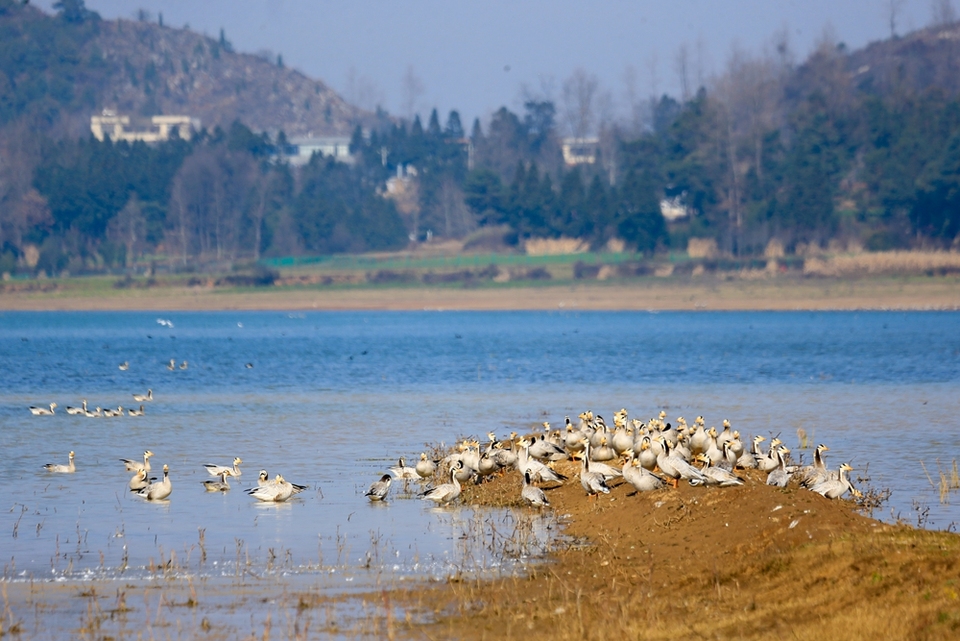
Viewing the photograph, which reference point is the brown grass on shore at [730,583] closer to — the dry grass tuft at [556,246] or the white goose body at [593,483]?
the white goose body at [593,483]

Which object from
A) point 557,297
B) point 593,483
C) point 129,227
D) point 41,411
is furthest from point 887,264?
point 593,483

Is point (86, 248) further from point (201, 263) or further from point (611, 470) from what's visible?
point (611, 470)

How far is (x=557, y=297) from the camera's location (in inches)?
4218

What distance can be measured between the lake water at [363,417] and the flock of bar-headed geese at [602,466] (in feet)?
1.31

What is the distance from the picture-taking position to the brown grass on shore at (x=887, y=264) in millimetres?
97500

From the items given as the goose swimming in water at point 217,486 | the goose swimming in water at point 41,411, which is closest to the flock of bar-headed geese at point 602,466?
the goose swimming in water at point 217,486

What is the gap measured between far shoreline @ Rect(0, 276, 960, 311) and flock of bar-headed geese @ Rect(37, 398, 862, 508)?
7726 centimetres

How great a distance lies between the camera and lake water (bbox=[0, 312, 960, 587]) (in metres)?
15.6

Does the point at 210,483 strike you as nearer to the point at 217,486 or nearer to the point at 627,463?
the point at 217,486

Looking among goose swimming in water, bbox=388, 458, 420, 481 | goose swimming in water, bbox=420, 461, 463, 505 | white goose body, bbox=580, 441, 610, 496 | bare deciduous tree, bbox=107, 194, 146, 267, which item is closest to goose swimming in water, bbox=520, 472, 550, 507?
white goose body, bbox=580, 441, 610, 496

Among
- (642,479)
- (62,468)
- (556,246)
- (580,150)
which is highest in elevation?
(580,150)

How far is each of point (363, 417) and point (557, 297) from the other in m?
76.2

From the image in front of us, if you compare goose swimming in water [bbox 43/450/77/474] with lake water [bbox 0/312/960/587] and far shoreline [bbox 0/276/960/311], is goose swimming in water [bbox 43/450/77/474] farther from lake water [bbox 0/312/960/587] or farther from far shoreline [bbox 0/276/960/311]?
far shoreline [bbox 0/276/960/311]

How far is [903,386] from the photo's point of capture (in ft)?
127
